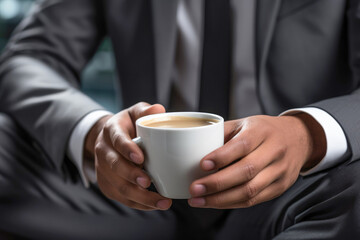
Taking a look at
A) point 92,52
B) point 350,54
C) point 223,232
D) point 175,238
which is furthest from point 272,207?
point 92,52

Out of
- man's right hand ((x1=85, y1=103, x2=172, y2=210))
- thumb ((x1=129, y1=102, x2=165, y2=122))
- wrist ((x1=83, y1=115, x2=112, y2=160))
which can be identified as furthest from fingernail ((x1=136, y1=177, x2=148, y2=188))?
wrist ((x1=83, y1=115, x2=112, y2=160))

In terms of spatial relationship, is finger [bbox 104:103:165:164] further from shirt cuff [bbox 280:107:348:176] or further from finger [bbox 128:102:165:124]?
shirt cuff [bbox 280:107:348:176]

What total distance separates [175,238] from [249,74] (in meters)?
0.44

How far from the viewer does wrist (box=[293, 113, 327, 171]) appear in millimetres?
665

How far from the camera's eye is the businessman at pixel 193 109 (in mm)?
597

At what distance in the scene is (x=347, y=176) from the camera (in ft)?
2.15

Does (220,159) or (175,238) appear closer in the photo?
(220,159)

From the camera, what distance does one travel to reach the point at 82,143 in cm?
79

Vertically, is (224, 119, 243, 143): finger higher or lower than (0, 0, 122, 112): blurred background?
higher

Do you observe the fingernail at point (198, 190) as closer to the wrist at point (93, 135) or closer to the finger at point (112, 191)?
the finger at point (112, 191)

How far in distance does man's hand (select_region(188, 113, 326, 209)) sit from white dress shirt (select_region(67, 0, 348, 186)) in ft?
1.08

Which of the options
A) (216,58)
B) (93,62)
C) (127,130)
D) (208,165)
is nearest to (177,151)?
(208,165)

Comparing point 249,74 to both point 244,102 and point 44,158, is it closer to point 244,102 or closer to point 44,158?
point 244,102

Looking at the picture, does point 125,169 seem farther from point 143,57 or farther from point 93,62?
point 93,62
